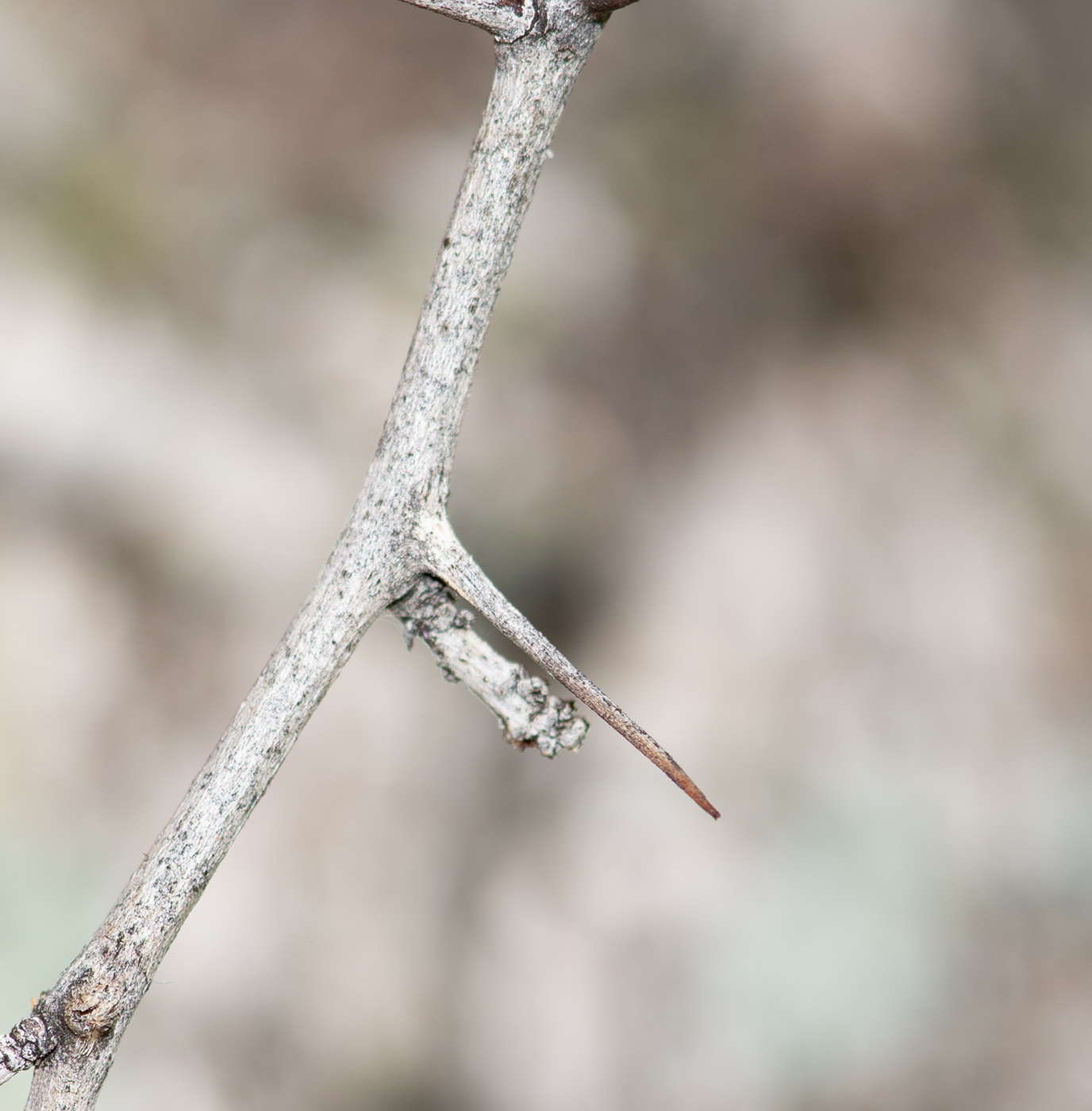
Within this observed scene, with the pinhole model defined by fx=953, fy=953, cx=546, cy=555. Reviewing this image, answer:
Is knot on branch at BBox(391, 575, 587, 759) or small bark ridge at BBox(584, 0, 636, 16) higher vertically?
small bark ridge at BBox(584, 0, 636, 16)

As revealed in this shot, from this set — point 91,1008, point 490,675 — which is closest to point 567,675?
point 490,675

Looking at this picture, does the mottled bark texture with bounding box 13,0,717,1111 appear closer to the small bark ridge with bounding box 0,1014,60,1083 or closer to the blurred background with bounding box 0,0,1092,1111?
the small bark ridge with bounding box 0,1014,60,1083

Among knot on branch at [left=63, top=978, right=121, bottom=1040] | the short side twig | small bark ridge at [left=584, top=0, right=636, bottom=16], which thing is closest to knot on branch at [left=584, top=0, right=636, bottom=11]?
small bark ridge at [left=584, top=0, right=636, bottom=16]

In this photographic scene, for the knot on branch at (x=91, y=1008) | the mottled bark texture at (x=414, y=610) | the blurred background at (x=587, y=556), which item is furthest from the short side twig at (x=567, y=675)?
the blurred background at (x=587, y=556)

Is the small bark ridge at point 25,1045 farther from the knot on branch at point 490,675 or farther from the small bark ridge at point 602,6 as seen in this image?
the small bark ridge at point 602,6

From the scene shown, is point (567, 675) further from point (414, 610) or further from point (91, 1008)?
point (91, 1008)

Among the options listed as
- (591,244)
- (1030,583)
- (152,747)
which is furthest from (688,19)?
(152,747)
